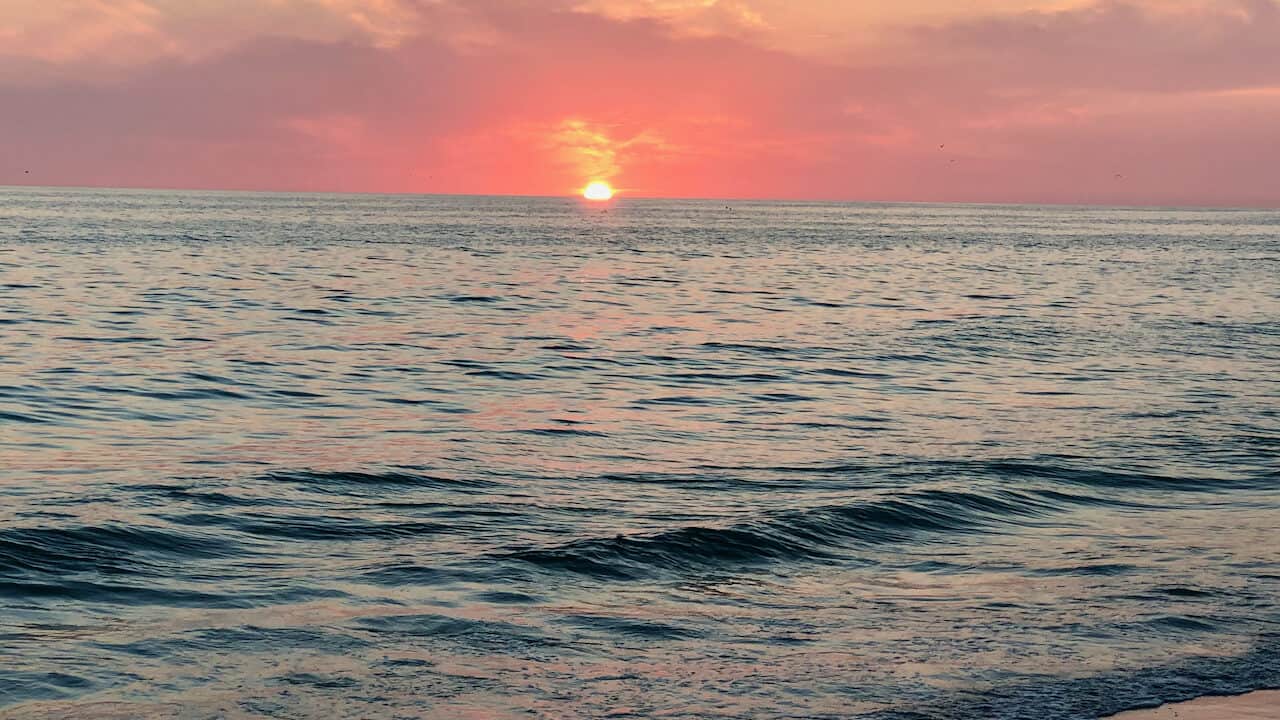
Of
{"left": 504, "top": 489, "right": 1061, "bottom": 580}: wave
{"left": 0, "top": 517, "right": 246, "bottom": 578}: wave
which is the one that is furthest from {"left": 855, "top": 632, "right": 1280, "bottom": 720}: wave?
{"left": 0, "top": 517, "right": 246, "bottom": 578}: wave

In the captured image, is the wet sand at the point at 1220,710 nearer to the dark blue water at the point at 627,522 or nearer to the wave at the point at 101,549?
the dark blue water at the point at 627,522

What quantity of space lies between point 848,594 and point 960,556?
6.93 feet

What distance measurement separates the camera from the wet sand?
348 inches

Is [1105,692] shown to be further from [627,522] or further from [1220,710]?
[627,522]

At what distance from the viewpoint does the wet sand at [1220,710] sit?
885 centimetres

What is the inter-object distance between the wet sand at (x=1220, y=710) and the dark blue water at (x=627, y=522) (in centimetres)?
21

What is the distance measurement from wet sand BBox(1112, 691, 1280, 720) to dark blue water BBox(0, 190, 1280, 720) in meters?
0.21

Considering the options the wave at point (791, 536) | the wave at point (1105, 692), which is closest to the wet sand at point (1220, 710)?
the wave at point (1105, 692)

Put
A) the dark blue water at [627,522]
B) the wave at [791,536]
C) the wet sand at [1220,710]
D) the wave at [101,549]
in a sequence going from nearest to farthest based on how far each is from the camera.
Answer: the wet sand at [1220,710] → the dark blue water at [627,522] → the wave at [101,549] → the wave at [791,536]

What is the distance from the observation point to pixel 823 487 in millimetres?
17172

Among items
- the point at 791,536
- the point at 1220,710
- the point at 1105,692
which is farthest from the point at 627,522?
the point at 1220,710

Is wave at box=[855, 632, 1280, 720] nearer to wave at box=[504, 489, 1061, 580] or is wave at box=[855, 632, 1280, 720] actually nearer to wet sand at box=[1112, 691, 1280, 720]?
wet sand at box=[1112, 691, 1280, 720]

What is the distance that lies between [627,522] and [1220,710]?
23.5 feet

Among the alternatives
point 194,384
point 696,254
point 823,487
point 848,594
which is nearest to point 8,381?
point 194,384
